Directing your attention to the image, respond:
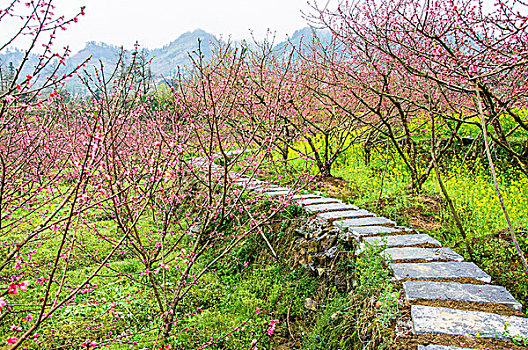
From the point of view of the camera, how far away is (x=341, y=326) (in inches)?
113

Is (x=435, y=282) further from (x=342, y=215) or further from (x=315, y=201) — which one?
(x=315, y=201)

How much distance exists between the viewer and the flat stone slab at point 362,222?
3.76 meters

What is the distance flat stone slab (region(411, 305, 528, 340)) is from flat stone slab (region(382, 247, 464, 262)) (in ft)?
2.22

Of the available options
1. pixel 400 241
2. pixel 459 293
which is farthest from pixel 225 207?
pixel 459 293

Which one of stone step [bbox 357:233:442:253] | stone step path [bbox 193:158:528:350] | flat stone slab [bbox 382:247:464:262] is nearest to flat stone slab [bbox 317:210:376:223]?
stone step path [bbox 193:158:528:350]

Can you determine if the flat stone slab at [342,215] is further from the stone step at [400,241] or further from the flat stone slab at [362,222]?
the stone step at [400,241]

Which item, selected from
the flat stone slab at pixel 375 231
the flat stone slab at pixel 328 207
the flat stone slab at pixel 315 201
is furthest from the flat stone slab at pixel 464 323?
the flat stone slab at pixel 315 201

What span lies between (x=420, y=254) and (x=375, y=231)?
1.82ft

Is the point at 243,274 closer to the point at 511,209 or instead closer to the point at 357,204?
the point at 357,204

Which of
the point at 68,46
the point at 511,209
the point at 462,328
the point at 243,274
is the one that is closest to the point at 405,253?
the point at 462,328

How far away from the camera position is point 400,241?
334 cm

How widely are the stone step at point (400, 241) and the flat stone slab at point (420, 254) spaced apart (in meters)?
0.09

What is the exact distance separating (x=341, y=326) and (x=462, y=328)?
1003 mm

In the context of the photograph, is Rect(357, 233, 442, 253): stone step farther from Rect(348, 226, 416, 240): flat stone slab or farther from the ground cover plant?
the ground cover plant
